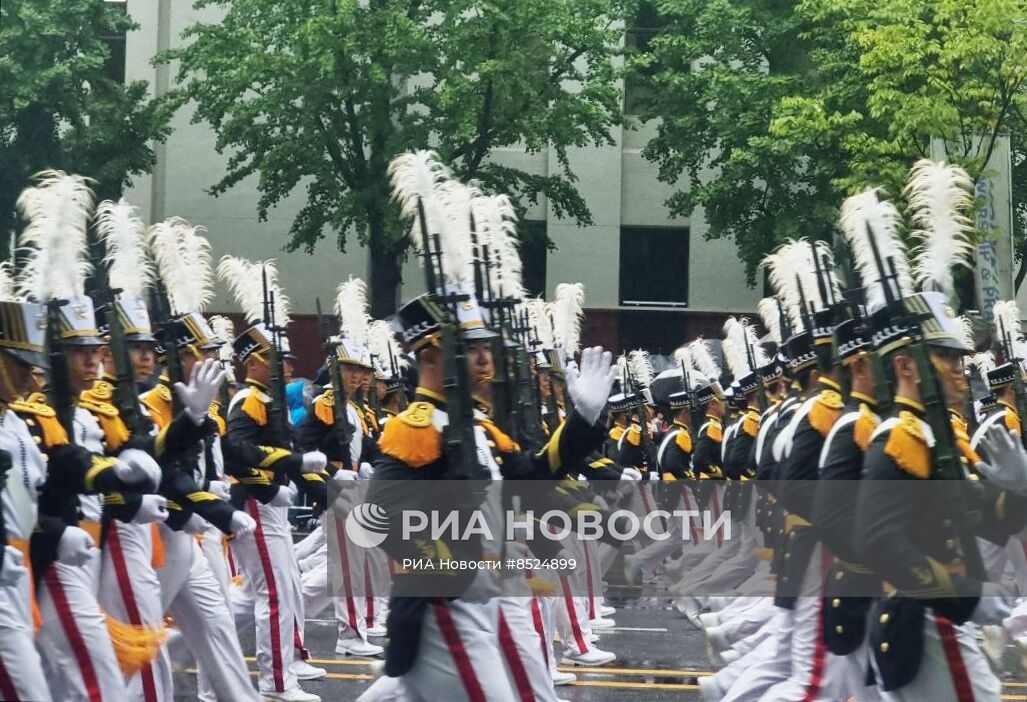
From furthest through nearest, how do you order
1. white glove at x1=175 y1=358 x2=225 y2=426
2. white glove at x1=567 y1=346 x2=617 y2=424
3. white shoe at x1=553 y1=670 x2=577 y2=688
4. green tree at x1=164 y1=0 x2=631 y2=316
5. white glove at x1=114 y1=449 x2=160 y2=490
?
green tree at x1=164 y1=0 x2=631 y2=316 → white shoe at x1=553 y1=670 x2=577 y2=688 → white glove at x1=175 y1=358 x2=225 y2=426 → white glove at x1=114 y1=449 x2=160 y2=490 → white glove at x1=567 y1=346 x2=617 y2=424

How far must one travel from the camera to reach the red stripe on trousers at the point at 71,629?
6.71 m

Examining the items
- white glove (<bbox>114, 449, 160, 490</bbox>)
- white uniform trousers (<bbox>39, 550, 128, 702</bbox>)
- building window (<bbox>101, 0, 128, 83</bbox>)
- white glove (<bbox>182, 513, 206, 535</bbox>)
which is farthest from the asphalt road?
building window (<bbox>101, 0, 128, 83</bbox>)

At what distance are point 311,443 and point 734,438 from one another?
3593 mm

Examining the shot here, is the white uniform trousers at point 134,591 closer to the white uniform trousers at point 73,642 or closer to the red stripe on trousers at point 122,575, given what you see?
the red stripe on trousers at point 122,575

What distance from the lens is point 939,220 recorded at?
287 inches

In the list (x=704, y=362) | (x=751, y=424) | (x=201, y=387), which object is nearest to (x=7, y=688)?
(x=201, y=387)

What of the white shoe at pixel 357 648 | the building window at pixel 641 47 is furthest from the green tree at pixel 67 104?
the white shoe at pixel 357 648

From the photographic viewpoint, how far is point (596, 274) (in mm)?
34031

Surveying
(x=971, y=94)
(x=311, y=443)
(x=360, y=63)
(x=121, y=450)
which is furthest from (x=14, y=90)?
(x=121, y=450)

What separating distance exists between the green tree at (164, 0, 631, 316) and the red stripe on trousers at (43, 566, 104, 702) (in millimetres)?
21814

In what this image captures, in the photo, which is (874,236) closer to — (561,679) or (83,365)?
(83,365)

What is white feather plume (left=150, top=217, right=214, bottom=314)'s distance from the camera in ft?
35.5

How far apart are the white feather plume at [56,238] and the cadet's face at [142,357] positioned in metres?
0.98

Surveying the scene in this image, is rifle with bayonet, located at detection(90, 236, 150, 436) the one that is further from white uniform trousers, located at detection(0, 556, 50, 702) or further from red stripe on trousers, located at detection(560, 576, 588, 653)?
red stripe on trousers, located at detection(560, 576, 588, 653)
